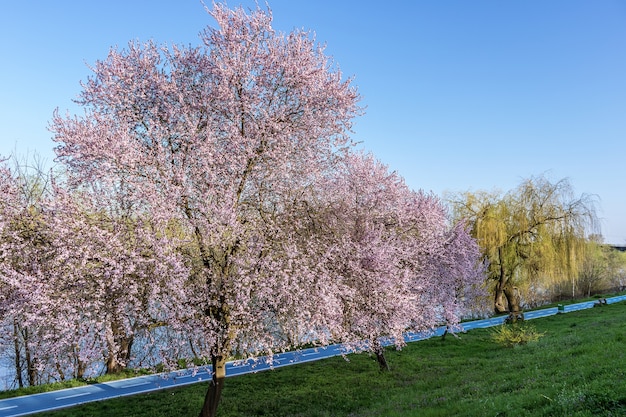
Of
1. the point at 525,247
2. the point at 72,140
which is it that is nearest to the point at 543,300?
the point at 525,247

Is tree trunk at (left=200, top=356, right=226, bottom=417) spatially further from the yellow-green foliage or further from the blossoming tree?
the yellow-green foliage

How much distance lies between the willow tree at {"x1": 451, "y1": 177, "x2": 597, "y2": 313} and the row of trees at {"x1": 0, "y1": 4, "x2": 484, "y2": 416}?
23.8 m

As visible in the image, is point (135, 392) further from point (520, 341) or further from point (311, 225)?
point (520, 341)

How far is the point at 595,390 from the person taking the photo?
29.7 feet

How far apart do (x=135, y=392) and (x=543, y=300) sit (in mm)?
51656

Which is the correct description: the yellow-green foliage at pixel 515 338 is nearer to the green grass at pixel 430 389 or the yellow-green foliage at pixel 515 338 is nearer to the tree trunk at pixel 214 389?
the green grass at pixel 430 389

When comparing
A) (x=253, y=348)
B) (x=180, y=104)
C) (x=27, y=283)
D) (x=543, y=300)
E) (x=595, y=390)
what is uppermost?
(x=180, y=104)

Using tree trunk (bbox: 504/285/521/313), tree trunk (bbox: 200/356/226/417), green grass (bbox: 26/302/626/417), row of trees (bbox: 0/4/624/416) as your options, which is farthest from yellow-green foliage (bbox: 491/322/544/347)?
tree trunk (bbox: 200/356/226/417)

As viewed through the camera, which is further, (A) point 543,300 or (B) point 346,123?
(A) point 543,300

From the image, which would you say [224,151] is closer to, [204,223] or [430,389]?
[204,223]

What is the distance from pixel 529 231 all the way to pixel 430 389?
2630 cm

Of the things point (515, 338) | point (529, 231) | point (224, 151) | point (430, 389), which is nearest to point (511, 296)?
point (529, 231)

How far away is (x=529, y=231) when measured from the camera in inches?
1435

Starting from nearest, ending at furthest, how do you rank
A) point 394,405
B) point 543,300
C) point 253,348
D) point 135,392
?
point 253,348
point 394,405
point 135,392
point 543,300
